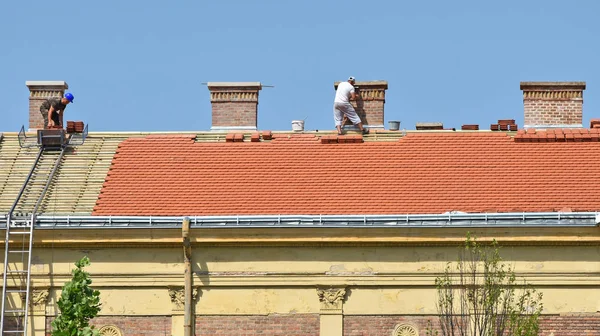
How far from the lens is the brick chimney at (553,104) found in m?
42.1

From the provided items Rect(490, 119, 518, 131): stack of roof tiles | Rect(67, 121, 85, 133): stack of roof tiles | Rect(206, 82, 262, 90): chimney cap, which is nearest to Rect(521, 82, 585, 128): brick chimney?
Rect(490, 119, 518, 131): stack of roof tiles

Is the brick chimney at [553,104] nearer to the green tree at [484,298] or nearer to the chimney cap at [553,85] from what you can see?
the chimney cap at [553,85]

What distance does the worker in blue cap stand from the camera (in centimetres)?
4153

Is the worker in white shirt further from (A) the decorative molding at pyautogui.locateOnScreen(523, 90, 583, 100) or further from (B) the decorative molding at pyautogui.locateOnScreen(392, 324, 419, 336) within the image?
(B) the decorative molding at pyautogui.locateOnScreen(392, 324, 419, 336)

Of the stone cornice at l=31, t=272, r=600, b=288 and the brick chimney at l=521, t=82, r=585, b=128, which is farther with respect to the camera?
the brick chimney at l=521, t=82, r=585, b=128

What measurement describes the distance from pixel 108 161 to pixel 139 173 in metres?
1.13

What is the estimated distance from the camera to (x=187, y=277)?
1421 inches

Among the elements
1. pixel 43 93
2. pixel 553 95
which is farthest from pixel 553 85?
pixel 43 93

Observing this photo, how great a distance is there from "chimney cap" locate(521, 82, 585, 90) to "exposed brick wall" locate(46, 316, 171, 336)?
448 inches

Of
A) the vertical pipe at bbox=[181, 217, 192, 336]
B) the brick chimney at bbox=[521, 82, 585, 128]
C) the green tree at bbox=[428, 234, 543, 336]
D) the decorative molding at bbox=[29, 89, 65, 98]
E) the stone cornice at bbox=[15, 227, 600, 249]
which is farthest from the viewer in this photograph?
the decorative molding at bbox=[29, 89, 65, 98]

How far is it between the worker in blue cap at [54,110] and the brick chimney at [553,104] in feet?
35.0

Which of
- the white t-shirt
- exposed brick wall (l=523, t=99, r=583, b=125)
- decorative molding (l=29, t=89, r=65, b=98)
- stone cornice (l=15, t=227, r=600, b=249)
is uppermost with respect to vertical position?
decorative molding (l=29, t=89, r=65, b=98)

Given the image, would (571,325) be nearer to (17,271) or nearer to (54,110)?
(17,271)

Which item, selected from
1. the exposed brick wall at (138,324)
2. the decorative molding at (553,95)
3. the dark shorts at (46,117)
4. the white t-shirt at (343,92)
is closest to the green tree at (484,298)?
the exposed brick wall at (138,324)
